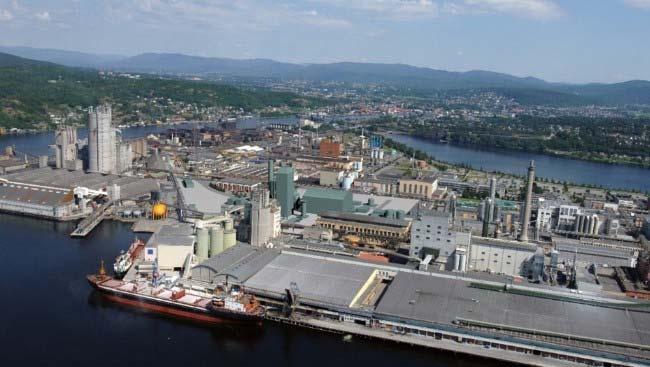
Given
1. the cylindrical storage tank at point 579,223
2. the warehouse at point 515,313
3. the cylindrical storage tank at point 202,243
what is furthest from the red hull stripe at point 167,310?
the cylindrical storage tank at point 579,223

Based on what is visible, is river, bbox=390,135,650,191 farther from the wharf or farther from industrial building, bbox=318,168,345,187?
the wharf

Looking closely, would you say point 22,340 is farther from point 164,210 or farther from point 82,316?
point 164,210

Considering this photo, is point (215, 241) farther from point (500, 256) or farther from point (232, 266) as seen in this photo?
point (500, 256)

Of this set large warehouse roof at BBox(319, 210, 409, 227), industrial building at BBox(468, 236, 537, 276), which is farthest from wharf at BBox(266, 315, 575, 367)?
large warehouse roof at BBox(319, 210, 409, 227)

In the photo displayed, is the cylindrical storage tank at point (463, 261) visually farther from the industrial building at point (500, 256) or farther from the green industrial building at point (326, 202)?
the green industrial building at point (326, 202)

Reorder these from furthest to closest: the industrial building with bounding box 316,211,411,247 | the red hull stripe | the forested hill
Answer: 1. the forested hill
2. the industrial building with bounding box 316,211,411,247
3. the red hull stripe

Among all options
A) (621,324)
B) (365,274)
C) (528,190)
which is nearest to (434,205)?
(528,190)
